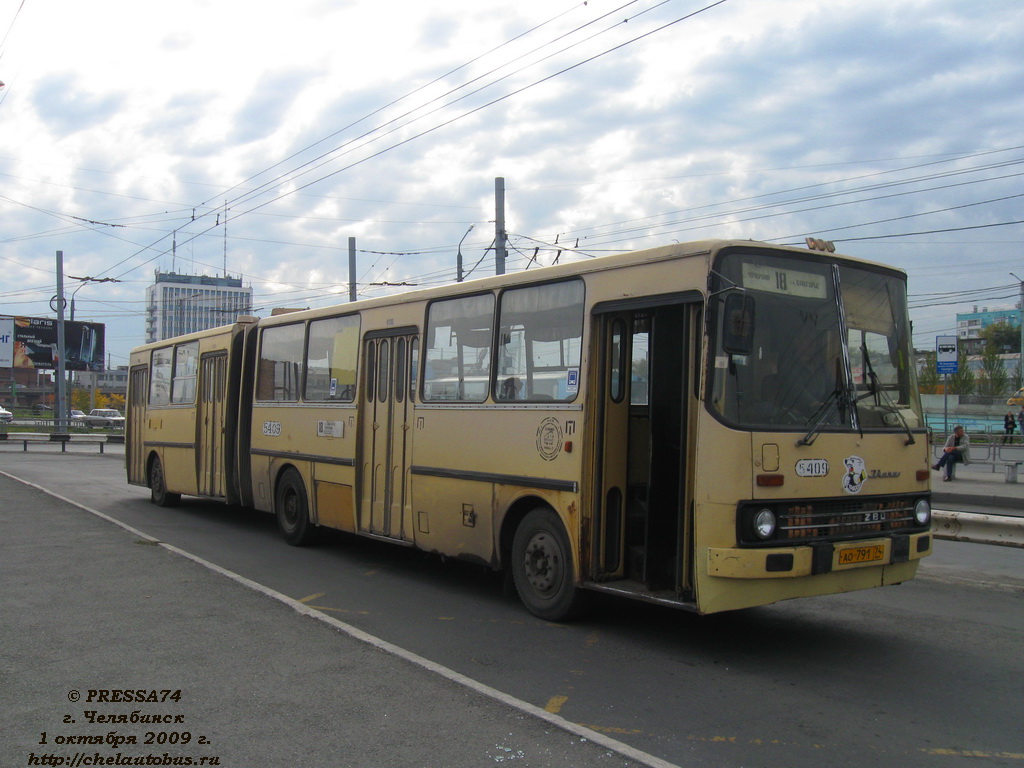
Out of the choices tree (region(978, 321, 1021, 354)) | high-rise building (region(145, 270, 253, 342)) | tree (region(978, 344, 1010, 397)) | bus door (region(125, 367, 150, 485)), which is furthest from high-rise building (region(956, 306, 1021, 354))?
bus door (region(125, 367, 150, 485))

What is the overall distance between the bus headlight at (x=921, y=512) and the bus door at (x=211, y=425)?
10091 millimetres

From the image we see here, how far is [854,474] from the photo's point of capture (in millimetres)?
6617

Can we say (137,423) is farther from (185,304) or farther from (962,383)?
(962,383)

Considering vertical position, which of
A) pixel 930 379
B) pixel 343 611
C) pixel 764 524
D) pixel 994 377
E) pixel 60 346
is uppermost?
pixel 60 346

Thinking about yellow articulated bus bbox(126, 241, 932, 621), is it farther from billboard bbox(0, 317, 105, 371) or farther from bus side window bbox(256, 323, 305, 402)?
billboard bbox(0, 317, 105, 371)

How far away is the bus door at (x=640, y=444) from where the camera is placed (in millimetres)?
7121

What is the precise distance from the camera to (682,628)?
7.56 metres

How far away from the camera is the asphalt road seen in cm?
497

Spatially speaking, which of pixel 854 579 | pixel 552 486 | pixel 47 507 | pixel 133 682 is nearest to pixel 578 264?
pixel 552 486

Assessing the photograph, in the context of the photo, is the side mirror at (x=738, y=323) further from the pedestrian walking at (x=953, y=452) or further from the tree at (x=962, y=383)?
the tree at (x=962, y=383)

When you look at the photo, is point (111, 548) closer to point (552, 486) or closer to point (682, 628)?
point (552, 486)

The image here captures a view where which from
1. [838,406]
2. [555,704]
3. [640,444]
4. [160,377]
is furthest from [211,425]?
[838,406]

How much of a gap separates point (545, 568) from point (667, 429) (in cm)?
159

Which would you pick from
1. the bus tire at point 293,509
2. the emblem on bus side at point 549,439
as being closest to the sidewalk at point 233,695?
the emblem on bus side at point 549,439
